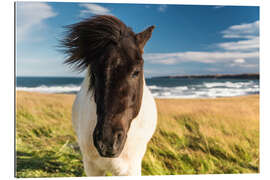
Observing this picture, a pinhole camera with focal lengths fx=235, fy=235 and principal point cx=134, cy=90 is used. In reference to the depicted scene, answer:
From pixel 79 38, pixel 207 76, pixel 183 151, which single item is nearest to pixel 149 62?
pixel 207 76

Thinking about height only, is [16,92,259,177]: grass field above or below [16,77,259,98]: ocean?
below

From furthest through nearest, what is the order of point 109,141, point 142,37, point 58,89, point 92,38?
point 58,89 < point 142,37 < point 92,38 < point 109,141

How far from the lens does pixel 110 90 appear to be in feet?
4.22

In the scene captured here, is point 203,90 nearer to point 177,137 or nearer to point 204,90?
point 204,90

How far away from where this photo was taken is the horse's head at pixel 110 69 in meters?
1.29

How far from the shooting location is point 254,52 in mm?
2549

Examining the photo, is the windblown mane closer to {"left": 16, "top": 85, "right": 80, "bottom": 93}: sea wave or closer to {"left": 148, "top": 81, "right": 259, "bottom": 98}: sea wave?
{"left": 16, "top": 85, "right": 80, "bottom": 93}: sea wave

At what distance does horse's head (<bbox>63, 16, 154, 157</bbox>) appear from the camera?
1288 mm

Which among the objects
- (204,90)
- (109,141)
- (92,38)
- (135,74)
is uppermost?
(92,38)

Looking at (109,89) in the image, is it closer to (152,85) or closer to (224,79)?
(152,85)

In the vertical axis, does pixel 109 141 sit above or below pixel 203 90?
below

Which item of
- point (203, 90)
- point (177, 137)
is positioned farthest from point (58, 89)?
point (203, 90)

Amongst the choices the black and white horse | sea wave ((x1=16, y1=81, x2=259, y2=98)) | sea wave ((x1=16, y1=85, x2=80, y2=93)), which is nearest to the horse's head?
the black and white horse
